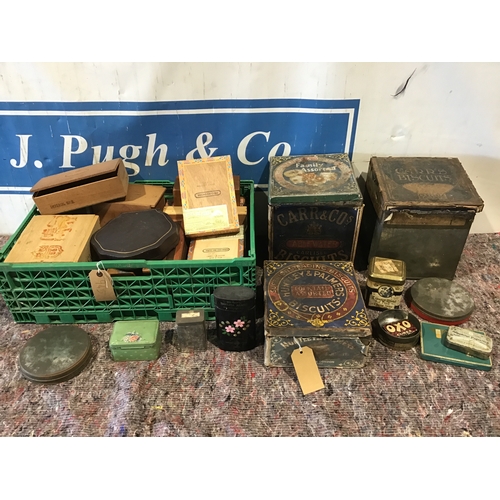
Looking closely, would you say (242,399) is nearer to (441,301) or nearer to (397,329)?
(397,329)

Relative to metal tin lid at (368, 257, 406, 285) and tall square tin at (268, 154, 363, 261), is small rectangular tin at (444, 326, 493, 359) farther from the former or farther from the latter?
tall square tin at (268, 154, 363, 261)

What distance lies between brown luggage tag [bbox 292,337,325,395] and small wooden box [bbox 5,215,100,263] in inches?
26.7

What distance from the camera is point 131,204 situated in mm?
1448

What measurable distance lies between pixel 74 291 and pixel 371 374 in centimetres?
88

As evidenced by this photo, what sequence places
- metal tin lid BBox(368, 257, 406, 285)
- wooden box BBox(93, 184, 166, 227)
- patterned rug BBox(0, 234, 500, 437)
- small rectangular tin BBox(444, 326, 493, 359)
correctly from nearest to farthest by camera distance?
1. patterned rug BBox(0, 234, 500, 437)
2. small rectangular tin BBox(444, 326, 493, 359)
3. metal tin lid BBox(368, 257, 406, 285)
4. wooden box BBox(93, 184, 166, 227)

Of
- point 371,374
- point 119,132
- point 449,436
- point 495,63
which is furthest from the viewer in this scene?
point 119,132

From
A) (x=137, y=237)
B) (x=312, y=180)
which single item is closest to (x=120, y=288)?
(x=137, y=237)

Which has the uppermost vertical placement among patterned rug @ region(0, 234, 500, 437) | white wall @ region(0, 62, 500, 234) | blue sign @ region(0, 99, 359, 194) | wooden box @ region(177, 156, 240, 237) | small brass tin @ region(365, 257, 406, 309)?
white wall @ region(0, 62, 500, 234)

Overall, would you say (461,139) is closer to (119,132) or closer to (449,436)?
(449,436)

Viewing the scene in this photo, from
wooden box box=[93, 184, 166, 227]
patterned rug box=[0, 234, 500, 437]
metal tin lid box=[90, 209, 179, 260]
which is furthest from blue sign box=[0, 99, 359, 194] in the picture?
patterned rug box=[0, 234, 500, 437]

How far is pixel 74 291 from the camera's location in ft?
4.28

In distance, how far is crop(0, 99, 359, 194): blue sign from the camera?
1451 millimetres

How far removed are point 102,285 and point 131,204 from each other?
12.4 inches

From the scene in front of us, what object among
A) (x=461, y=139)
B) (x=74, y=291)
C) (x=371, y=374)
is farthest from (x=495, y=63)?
(x=74, y=291)
